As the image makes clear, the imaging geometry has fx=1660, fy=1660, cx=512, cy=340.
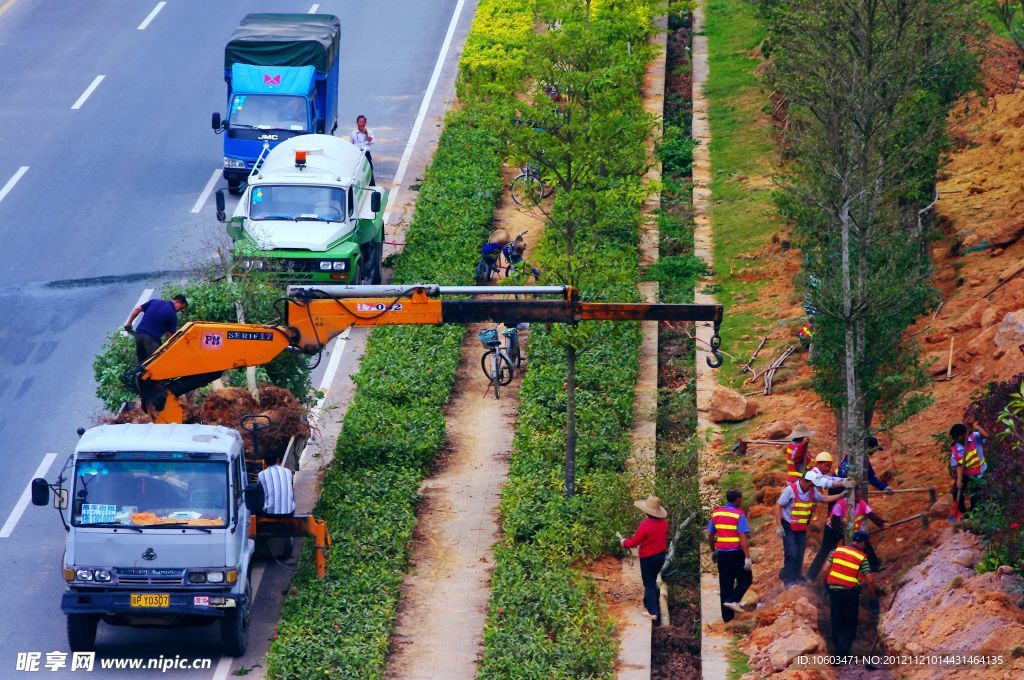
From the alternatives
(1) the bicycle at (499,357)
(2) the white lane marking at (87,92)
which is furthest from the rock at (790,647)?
(2) the white lane marking at (87,92)

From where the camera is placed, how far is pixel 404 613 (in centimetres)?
2050

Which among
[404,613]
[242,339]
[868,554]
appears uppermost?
[242,339]

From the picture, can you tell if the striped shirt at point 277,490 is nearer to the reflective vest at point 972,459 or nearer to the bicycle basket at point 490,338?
the bicycle basket at point 490,338

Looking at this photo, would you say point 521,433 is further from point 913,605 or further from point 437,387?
point 913,605

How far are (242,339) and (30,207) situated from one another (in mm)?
13969

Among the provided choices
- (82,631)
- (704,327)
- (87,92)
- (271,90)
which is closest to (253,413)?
(82,631)

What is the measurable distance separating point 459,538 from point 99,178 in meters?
15.2

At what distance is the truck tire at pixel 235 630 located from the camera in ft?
61.6

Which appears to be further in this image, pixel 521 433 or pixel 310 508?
pixel 521 433

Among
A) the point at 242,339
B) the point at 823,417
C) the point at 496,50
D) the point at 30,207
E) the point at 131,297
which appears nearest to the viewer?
the point at 242,339

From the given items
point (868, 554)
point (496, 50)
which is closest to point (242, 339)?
point (868, 554)

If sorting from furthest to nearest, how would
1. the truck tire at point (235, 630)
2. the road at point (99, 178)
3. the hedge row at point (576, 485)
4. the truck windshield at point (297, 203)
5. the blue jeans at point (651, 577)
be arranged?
the truck windshield at point (297, 203) → the road at point (99, 178) → the blue jeans at point (651, 577) → the hedge row at point (576, 485) → the truck tire at point (235, 630)

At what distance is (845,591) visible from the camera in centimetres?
1812

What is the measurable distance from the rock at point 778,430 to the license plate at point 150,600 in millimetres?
9774
